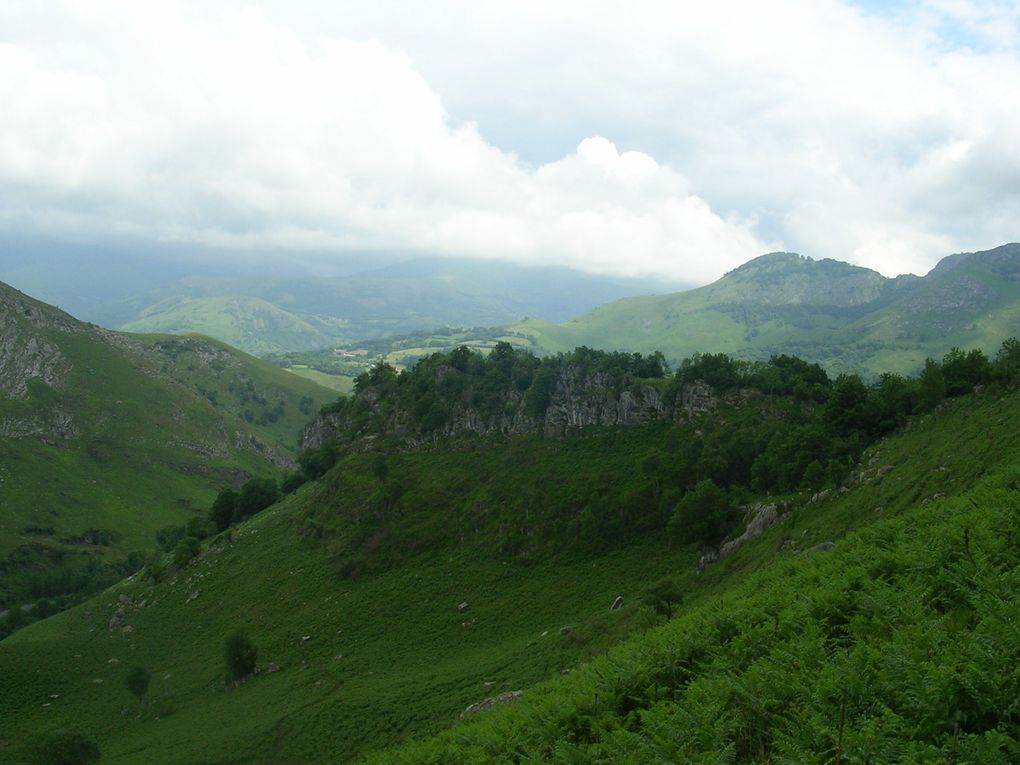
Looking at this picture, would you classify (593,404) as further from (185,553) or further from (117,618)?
(117,618)

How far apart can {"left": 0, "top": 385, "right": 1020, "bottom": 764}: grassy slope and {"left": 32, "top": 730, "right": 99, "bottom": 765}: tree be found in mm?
3947

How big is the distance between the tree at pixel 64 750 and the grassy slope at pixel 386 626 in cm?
395

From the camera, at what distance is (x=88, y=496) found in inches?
7648

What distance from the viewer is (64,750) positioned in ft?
195

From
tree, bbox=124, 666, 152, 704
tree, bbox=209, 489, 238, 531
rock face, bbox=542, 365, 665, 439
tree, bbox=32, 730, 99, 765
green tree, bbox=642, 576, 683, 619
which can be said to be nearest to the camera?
green tree, bbox=642, 576, 683, 619

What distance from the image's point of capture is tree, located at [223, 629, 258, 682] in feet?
237

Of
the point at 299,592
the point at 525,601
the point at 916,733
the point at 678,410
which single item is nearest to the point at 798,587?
the point at 916,733

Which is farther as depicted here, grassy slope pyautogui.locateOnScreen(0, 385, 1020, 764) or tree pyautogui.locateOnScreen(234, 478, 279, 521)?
tree pyautogui.locateOnScreen(234, 478, 279, 521)

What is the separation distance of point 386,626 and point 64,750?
33948 mm

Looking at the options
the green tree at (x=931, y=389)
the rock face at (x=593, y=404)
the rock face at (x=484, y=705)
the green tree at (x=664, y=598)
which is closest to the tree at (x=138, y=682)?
the rock face at (x=484, y=705)

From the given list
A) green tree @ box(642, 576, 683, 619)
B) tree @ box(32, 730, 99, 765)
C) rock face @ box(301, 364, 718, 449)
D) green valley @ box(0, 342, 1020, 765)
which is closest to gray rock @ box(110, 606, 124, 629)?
green valley @ box(0, 342, 1020, 765)

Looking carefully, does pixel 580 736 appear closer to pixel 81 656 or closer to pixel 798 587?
pixel 798 587

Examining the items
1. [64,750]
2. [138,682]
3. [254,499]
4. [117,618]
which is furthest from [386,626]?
[254,499]

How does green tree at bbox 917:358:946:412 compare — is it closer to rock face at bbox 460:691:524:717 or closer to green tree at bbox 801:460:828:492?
green tree at bbox 801:460:828:492
